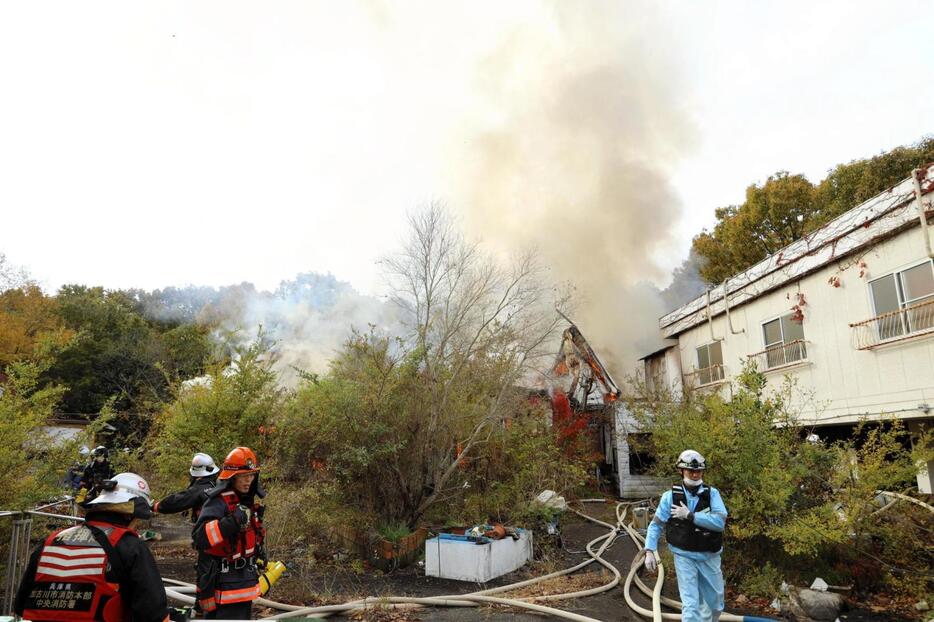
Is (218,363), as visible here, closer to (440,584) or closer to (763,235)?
(440,584)

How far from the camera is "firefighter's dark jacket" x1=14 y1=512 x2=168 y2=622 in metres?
2.64

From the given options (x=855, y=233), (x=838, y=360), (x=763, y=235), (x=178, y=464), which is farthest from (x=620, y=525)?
(x=763, y=235)

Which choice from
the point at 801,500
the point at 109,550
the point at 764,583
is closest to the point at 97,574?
the point at 109,550

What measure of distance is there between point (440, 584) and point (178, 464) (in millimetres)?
4737

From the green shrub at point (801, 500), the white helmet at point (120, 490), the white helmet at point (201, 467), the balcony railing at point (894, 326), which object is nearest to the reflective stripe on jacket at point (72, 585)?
the white helmet at point (120, 490)

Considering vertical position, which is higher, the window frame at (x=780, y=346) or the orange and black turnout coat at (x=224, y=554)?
the window frame at (x=780, y=346)

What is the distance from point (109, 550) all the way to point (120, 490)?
298 millimetres

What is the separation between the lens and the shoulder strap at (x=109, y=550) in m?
2.67

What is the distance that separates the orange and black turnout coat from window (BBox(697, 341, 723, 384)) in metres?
14.9

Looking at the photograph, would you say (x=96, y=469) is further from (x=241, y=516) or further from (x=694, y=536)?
(x=694, y=536)

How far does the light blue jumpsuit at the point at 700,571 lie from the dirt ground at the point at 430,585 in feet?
4.18

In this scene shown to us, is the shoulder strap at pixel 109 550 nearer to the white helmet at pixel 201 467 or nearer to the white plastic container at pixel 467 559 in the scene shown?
the white helmet at pixel 201 467

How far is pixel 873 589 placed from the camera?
650 centimetres

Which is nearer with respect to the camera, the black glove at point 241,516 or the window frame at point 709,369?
the black glove at point 241,516
